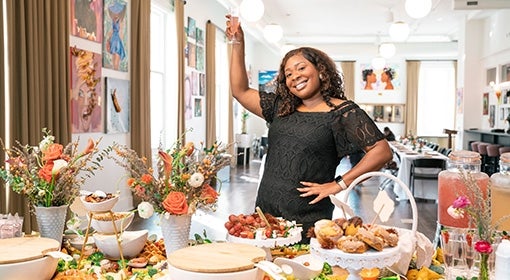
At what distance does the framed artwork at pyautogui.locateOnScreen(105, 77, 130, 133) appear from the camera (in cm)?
716

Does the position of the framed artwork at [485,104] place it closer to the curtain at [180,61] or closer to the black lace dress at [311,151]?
the curtain at [180,61]

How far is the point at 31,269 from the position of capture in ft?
5.03

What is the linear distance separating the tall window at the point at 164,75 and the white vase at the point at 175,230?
759 cm

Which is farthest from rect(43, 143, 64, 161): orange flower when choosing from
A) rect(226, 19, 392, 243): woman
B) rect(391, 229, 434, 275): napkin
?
rect(391, 229, 434, 275): napkin

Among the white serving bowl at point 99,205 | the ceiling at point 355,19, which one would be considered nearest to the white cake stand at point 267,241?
the white serving bowl at point 99,205

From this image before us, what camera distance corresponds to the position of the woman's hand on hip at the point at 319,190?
221 cm

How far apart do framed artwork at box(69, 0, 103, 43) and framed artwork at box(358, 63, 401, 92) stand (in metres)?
13.7

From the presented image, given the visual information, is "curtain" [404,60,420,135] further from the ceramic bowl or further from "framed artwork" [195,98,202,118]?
the ceramic bowl

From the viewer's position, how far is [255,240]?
1.70m

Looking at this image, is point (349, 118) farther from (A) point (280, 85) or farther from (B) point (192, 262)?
(B) point (192, 262)

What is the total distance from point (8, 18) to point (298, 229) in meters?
3.93

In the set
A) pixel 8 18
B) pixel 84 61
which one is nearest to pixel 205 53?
pixel 84 61

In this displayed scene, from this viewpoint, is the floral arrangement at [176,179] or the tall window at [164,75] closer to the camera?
the floral arrangement at [176,179]

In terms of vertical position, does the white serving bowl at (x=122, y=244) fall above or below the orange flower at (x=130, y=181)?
below
